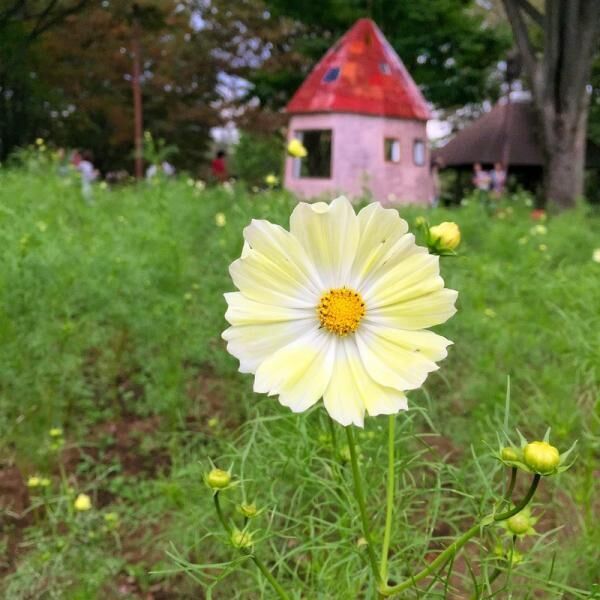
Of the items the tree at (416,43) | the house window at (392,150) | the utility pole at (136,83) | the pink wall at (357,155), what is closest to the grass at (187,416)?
the pink wall at (357,155)

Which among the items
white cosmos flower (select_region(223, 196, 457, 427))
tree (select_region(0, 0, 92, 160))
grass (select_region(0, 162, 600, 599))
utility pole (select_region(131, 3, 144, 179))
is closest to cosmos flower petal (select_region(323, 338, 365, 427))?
white cosmos flower (select_region(223, 196, 457, 427))

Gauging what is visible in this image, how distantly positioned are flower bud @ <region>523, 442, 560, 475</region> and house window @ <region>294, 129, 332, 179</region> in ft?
25.8

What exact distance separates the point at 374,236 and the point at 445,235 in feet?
0.34

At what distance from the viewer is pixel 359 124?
8.12m

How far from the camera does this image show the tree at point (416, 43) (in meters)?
11.6

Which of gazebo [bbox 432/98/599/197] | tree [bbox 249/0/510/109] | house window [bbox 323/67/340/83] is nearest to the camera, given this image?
house window [bbox 323/67/340/83]

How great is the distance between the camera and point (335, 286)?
759 mm

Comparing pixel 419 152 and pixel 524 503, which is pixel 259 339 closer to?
pixel 524 503

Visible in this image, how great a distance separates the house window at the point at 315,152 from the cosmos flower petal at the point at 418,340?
772 centimetres

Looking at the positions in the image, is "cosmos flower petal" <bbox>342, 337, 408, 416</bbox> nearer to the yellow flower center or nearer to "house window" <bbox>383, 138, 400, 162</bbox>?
the yellow flower center

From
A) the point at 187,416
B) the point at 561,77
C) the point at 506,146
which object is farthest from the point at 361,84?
the point at 187,416

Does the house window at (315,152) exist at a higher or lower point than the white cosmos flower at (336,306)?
higher

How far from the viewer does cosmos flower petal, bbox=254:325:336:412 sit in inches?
26.9

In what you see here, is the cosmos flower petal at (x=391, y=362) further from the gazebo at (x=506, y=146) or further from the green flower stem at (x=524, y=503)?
the gazebo at (x=506, y=146)
